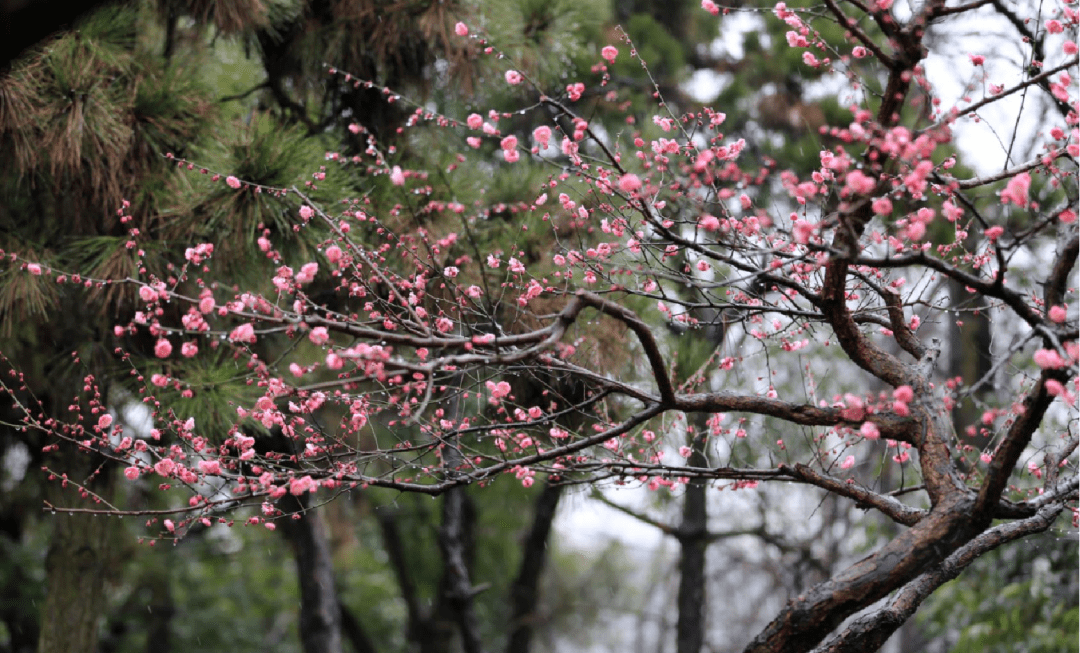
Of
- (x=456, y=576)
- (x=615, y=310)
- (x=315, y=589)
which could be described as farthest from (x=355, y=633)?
(x=615, y=310)

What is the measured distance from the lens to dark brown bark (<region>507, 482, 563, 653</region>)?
21.9ft

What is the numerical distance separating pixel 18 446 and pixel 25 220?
10.3 ft

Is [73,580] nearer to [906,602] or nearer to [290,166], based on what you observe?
[290,166]

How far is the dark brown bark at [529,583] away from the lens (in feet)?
21.9

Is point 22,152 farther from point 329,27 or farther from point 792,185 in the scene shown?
point 792,185

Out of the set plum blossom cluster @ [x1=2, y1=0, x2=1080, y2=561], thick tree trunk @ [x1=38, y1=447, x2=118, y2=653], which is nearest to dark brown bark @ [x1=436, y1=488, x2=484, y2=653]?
plum blossom cluster @ [x1=2, y1=0, x2=1080, y2=561]

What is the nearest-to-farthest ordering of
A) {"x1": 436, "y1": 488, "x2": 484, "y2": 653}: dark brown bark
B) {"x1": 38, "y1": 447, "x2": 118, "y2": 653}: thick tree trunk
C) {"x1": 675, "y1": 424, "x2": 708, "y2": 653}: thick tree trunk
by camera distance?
1. {"x1": 38, "y1": 447, "x2": 118, "y2": 653}: thick tree trunk
2. {"x1": 436, "y1": 488, "x2": 484, "y2": 653}: dark brown bark
3. {"x1": 675, "y1": 424, "x2": 708, "y2": 653}: thick tree trunk

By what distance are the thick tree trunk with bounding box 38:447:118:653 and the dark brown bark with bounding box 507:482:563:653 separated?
3278 mm

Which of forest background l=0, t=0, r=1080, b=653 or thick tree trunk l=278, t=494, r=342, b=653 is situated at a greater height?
forest background l=0, t=0, r=1080, b=653

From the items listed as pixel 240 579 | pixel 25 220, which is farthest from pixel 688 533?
pixel 240 579

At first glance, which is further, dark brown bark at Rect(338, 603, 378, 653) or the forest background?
dark brown bark at Rect(338, 603, 378, 653)

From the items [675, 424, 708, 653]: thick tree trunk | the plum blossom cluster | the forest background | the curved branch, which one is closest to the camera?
the plum blossom cluster

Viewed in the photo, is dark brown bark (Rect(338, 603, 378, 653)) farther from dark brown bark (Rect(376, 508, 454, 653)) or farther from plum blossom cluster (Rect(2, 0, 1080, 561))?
plum blossom cluster (Rect(2, 0, 1080, 561))

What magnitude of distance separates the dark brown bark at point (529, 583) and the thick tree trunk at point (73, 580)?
10.8ft
